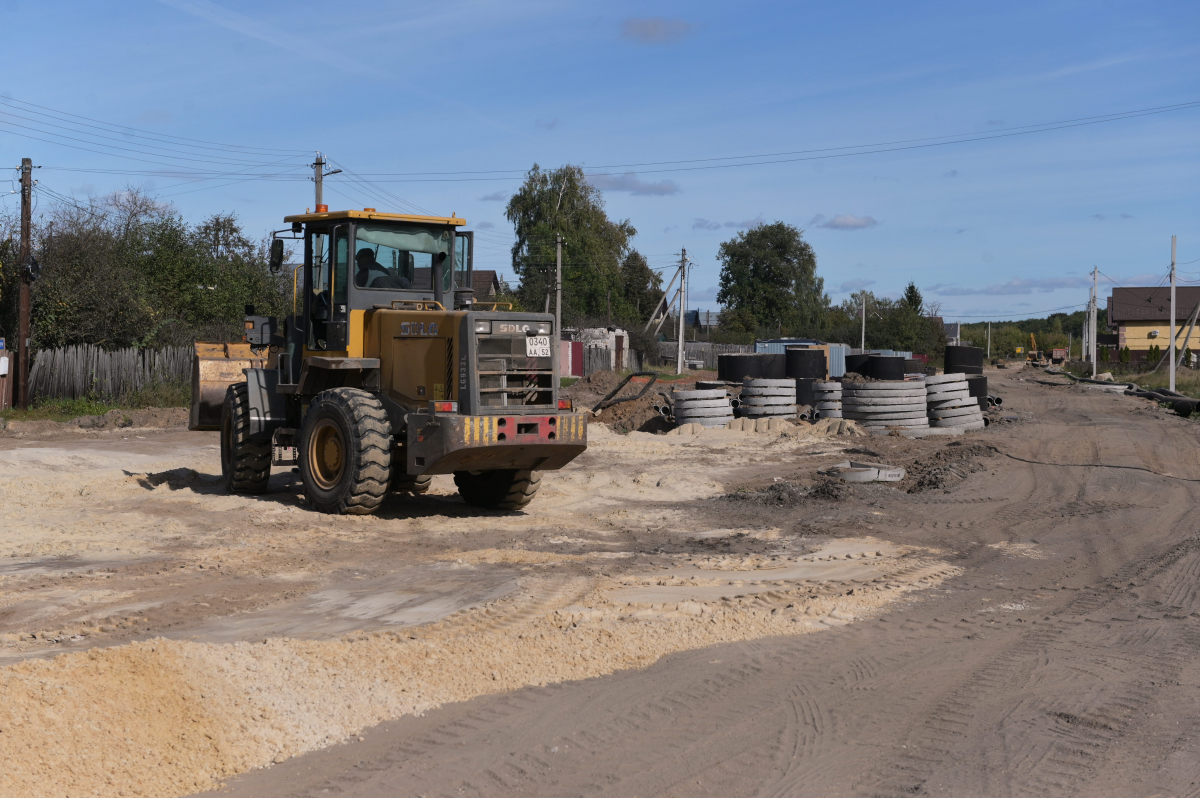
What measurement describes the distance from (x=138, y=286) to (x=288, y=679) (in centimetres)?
2537

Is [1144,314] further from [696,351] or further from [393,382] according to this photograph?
[393,382]

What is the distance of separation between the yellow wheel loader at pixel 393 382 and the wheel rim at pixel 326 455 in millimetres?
15

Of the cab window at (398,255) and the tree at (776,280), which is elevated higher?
the tree at (776,280)

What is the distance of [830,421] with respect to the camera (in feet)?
69.8

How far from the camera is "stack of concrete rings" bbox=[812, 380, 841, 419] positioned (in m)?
21.9

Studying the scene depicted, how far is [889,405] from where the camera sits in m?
21.1

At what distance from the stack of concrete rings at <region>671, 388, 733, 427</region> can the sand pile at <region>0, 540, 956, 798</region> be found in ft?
44.3

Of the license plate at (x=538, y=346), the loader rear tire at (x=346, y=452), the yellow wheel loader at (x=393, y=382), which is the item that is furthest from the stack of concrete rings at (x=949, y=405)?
the loader rear tire at (x=346, y=452)

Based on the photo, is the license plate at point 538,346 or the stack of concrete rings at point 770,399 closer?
the license plate at point 538,346

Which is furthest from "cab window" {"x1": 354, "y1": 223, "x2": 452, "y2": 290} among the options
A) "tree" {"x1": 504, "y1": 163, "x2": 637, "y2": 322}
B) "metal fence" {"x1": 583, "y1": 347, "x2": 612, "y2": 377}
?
→ "tree" {"x1": 504, "y1": 163, "x2": 637, "y2": 322}

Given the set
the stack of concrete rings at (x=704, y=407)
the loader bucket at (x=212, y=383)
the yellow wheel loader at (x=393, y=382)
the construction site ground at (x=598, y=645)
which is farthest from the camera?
the stack of concrete rings at (x=704, y=407)

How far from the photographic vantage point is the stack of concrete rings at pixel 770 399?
21.7 m

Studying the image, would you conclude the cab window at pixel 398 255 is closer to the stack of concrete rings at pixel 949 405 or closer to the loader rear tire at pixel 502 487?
the loader rear tire at pixel 502 487

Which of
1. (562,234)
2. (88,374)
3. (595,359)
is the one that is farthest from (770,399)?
(562,234)
